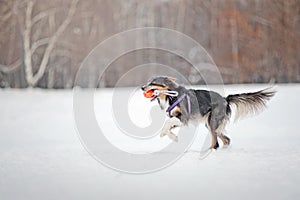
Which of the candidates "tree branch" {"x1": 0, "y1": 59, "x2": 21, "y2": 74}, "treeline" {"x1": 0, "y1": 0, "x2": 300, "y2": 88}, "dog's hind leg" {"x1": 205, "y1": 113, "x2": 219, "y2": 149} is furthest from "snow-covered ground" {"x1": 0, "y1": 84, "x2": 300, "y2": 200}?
"tree branch" {"x1": 0, "y1": 59, "x2": 21, "y2": 74}

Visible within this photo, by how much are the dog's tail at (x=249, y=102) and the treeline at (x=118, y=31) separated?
752cm

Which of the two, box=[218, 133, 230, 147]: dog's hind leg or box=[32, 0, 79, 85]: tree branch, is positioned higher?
box=[32, 0, 79, 85]: tree branch

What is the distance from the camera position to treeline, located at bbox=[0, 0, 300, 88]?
39.1 ft

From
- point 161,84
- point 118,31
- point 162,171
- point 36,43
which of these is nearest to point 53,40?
point 36,43

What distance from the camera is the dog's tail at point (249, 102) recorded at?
4.08 meters

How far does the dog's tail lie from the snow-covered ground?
36cm

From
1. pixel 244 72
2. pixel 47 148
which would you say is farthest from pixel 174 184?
pixel 244 72

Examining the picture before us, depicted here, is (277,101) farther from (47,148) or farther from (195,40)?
(195,40)

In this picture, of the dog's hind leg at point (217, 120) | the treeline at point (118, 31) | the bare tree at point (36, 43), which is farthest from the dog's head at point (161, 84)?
the bare tree at point (36, 43)

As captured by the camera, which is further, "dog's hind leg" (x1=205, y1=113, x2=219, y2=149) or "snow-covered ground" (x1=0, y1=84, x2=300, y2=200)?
"dog's hind leg" (x1=205, y1=113, x2=219, y2=149)

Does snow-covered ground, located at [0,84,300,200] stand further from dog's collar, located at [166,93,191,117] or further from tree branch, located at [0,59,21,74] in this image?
tree branch, located at [0,59,21,74]

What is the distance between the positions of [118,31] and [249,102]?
30.2 ft

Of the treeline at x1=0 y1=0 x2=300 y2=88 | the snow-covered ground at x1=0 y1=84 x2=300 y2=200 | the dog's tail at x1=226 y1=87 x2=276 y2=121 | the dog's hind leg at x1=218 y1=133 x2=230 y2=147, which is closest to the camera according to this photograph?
the snow-covered ground at x1=0 y1=84 x2=300 y2=200

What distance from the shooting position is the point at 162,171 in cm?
315
